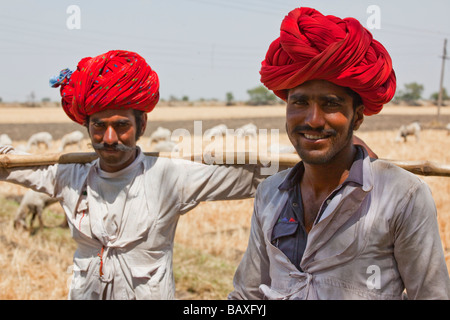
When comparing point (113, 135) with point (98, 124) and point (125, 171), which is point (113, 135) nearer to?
point (98, 124)

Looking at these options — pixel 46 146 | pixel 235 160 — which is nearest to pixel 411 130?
Answer: pixel 46 146

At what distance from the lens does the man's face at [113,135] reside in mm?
3070

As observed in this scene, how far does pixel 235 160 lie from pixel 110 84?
91cm

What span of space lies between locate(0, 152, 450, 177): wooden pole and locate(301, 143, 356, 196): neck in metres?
0.93

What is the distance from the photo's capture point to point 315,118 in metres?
2.01

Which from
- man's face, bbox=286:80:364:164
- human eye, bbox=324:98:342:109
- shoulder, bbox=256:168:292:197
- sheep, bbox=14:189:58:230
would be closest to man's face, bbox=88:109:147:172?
shoulder, bbox=256:168:292:197

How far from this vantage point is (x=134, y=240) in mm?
3088

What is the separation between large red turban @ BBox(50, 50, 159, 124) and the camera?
120 inches

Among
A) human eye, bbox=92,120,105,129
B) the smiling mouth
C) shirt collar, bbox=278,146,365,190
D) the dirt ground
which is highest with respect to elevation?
the smiling mouth

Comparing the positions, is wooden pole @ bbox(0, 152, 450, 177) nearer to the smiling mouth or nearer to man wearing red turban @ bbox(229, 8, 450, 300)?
man wearing red turban @ bbox(229, 8, 450, 300)

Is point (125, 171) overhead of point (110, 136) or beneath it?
beneath
